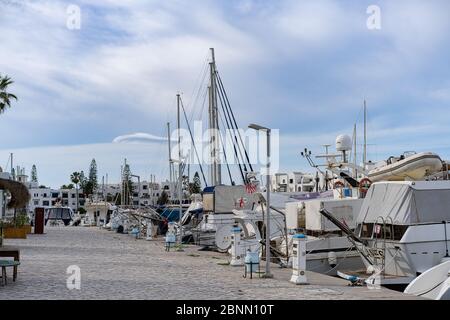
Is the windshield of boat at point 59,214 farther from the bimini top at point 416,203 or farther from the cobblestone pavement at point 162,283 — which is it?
the bimini top at point 416,203

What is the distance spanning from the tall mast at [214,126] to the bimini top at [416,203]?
20.0 meters

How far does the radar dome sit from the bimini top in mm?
8506

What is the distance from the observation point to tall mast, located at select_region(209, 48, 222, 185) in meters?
37.2

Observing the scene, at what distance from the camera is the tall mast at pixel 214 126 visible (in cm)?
3716

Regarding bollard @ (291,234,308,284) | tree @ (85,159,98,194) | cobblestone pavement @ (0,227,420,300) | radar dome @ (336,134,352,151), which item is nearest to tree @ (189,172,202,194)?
tree @ (85,159,98,194)

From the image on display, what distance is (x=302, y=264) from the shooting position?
1387cm

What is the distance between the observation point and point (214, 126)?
1497 inches

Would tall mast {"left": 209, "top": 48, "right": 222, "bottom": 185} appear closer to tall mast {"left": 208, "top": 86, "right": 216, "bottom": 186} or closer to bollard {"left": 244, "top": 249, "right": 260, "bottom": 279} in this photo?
tall mast {"left": 208, "top": 86, "right": 216, "bottom": 186}

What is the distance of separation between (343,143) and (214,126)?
13243 millimetres

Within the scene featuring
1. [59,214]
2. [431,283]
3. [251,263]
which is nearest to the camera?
[431,283]

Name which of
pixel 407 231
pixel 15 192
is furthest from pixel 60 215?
pixel 407 231

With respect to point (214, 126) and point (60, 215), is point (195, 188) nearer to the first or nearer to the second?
point (60, 215)

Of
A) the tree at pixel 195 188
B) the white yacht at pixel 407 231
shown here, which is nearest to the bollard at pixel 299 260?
the white yacht at pixel 407 231
